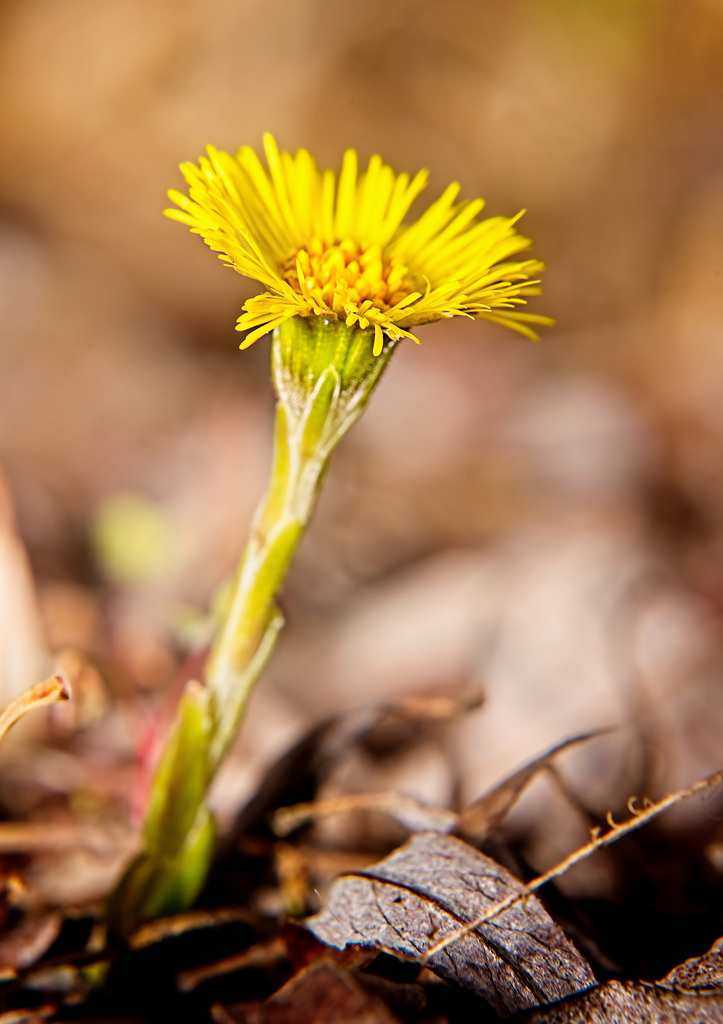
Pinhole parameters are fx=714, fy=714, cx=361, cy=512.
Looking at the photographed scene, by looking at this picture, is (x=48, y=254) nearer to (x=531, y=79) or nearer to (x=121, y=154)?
(x=121, y=154)

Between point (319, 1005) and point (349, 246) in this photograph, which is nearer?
point (319, 1005)

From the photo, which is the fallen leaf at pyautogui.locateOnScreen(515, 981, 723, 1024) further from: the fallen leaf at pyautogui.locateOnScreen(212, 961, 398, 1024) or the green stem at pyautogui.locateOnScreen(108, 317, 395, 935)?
the green stem at pyautogui.locateOnScreen(108, 317, 395, 935)

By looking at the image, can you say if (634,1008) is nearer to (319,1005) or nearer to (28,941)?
(319,1005)

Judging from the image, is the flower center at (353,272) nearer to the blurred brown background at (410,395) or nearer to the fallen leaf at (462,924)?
the fallen leaf at (462,924)

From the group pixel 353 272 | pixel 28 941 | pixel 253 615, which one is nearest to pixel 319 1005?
pixel 253 615

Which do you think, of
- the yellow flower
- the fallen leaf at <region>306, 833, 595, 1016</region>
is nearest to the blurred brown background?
the fallen leaf at <region>306, 833, 595, 1016</region>

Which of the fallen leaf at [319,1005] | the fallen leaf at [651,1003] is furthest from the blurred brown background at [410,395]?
the fallen leaf at [319,1005]
